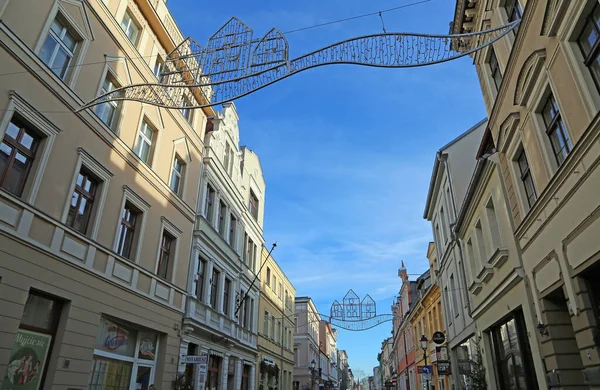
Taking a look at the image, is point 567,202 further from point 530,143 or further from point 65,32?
point 65,32

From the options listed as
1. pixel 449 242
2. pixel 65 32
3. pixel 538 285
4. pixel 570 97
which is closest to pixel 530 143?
pixel 570 97

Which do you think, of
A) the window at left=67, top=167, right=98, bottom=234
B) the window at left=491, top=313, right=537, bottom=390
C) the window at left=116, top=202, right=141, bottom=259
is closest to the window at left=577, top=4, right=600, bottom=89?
the window at left=491, top=313, right=537, bottom=390

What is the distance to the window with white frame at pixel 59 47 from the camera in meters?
10.1

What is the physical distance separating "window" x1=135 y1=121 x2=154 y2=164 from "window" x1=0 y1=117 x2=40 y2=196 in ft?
14.6

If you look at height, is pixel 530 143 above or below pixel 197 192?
below

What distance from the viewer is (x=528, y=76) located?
8688mm

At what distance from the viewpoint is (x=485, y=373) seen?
42.9 feet

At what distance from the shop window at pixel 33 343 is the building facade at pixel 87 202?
1.3 inches

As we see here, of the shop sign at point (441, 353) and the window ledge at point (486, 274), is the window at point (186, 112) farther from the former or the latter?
the shop sign at point (441, 353)

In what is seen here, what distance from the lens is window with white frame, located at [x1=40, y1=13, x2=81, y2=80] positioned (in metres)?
10.1

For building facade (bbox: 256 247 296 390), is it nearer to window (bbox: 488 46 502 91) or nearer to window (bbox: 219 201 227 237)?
window (bbox: 219 201 227 237)

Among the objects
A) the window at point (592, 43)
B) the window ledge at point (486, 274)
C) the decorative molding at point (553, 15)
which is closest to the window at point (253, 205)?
the window ledge at point (486, 274)

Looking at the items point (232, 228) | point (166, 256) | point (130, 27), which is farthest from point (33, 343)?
point (232, 228)

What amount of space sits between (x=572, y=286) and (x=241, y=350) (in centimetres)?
1859
